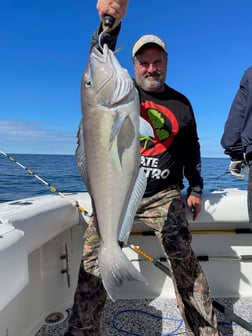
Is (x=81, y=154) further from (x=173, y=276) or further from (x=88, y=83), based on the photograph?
(x=173, y=276)

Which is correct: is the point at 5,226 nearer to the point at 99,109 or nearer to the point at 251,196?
the point at 99,109

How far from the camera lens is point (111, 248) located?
1.73 m

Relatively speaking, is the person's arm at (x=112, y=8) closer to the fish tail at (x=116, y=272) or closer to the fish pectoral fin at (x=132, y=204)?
the fish pectoral fin at (x=132, y=204)

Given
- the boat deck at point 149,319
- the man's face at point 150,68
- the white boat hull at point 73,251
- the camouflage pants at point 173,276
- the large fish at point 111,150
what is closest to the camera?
the large fish at point 111,150

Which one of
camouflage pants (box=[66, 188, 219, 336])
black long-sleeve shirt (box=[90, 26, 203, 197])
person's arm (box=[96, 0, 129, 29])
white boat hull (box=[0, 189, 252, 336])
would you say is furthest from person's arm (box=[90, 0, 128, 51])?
white boat hull (box=[0, 189, 252, 336])

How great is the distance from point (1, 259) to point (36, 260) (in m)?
1.51

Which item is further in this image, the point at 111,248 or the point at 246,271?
the point at 246,271

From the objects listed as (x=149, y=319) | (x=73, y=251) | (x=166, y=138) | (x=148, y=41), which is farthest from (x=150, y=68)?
(x=149, y=319)

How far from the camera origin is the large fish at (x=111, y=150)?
156 cm

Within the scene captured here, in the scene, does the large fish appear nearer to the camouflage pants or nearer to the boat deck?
the camouflage pants

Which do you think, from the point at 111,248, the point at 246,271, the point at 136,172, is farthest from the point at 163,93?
the point at 246,271

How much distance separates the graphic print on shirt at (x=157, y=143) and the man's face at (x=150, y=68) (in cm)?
21

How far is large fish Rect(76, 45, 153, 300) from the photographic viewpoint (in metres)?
1.56

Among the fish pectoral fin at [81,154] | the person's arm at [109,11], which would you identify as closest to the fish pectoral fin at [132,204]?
the fish pectoral fin at [81,154]
